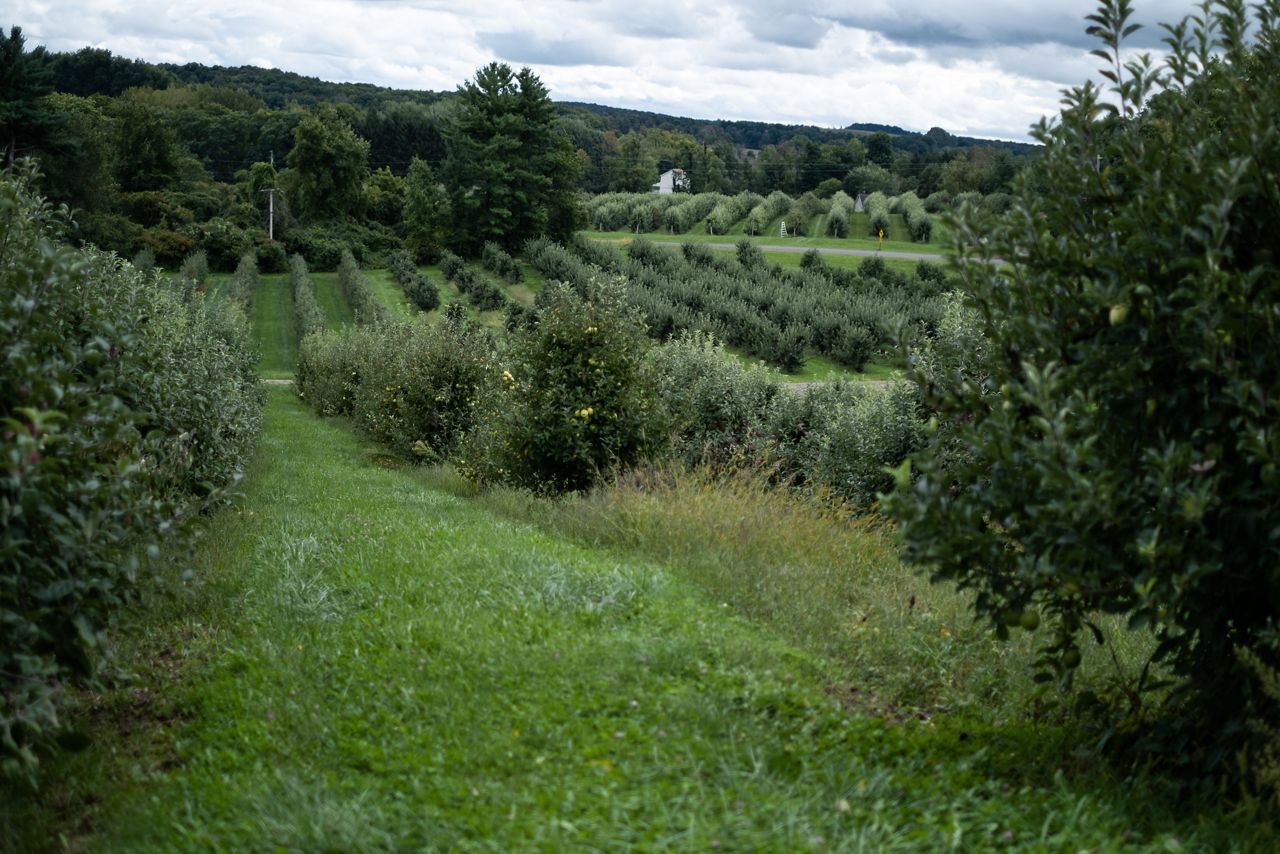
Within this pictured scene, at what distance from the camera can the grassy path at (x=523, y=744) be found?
150 inches

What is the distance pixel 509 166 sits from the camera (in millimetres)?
67688

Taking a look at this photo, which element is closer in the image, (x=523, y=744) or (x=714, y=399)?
(x=523, y=744)

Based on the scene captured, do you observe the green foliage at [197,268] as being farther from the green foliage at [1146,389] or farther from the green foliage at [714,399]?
the green foliage at [1146,389]

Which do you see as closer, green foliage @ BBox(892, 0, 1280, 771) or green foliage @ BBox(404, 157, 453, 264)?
green foliage @ BBox(892, 0, 1280, 771)

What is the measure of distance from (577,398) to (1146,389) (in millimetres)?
8258

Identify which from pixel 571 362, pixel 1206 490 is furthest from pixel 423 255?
pixel 1206 490

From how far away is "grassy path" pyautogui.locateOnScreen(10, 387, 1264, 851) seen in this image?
3807 millimetres

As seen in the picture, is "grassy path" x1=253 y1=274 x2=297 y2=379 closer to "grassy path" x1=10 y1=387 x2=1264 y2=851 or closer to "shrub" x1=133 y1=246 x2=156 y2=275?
"shrub" x1=133 y1=246 x2=156 y2=275

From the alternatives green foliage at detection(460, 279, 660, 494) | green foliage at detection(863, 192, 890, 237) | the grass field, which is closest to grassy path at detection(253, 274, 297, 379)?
the grass field

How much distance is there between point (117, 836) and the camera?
13.1 feet

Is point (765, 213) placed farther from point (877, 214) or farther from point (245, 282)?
A: point (245, 282)

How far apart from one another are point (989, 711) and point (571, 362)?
25.0 feet

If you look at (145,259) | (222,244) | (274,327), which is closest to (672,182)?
(222,244)

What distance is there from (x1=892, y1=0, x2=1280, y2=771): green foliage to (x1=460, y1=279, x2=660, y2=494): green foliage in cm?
733
